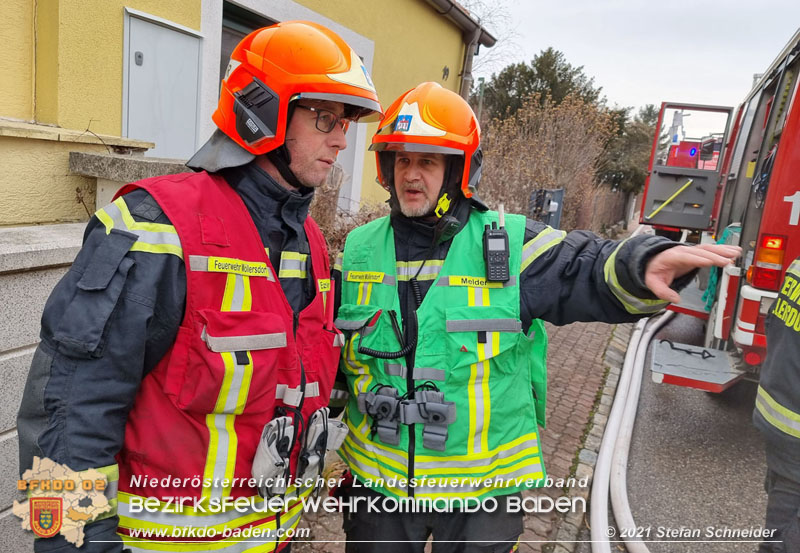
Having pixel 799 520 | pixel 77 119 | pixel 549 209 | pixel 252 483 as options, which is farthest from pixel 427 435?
pixel 549 209

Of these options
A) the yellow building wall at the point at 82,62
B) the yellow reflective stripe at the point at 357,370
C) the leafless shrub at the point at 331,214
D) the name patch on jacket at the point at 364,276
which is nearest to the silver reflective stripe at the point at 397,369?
the yellow reflective stripe at the point at 357,370

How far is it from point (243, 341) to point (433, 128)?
1.24 meters

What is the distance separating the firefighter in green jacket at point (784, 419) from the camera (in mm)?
2055

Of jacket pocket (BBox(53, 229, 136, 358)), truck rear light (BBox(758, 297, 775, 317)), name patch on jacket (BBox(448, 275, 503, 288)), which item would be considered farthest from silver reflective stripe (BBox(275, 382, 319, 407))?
truck rear light (BBox(758, 297, 775, 317))

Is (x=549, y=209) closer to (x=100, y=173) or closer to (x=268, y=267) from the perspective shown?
(x=100, y=173)

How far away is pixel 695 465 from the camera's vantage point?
14.7 feet

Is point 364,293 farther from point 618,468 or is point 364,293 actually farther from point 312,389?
point 618,468

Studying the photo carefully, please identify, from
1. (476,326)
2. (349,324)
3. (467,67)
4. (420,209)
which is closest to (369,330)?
(349,324)

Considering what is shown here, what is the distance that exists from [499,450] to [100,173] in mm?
2533

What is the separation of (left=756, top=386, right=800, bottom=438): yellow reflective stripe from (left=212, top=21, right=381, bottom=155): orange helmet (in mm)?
1928

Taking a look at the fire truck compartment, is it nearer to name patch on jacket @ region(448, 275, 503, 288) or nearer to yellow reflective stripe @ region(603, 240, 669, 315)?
yellow reflective stripe @ region(603, 240, 669, 315)

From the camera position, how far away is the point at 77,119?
3.32 meters

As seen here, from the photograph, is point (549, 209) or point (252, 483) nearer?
point (252, 483)

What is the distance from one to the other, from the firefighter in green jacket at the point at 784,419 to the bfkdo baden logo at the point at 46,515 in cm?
243
